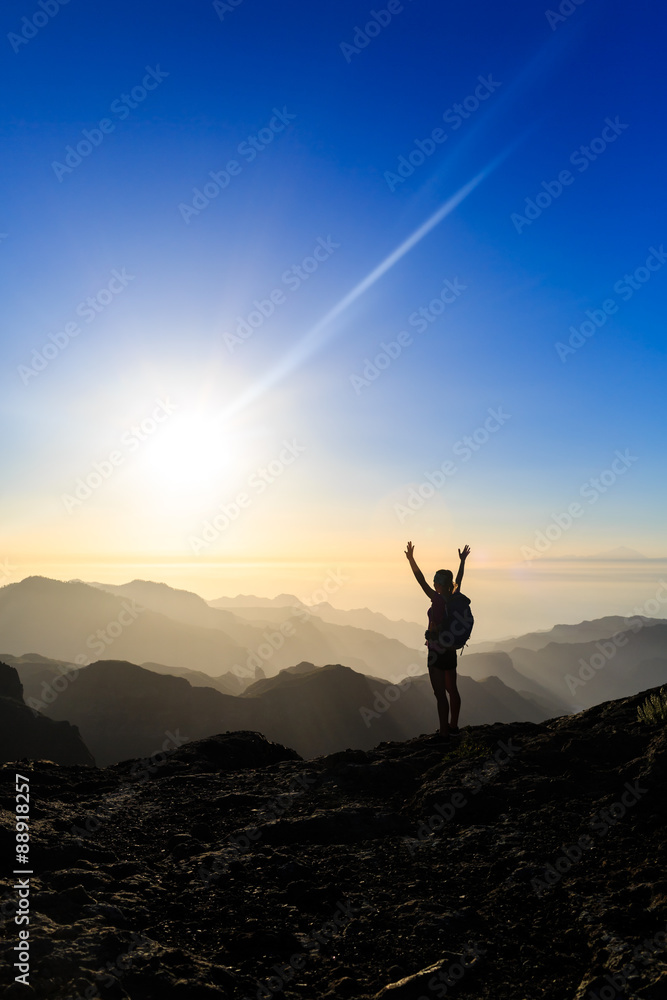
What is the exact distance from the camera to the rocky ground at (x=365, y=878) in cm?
368

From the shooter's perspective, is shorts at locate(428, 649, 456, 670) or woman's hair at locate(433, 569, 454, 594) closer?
shorts at locate(428, 649, 456, 670)

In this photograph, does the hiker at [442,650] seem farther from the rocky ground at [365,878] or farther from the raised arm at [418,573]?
the rocky ground at [365,878]

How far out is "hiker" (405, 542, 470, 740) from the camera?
9.60m

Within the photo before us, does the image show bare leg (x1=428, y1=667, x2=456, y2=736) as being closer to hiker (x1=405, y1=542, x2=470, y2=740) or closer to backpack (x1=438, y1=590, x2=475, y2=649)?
hiker (x1=405, y1=542, x2=470, y2=740)

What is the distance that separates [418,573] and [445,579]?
529 mm

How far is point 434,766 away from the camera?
26.4 feet

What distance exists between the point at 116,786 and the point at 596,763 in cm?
723

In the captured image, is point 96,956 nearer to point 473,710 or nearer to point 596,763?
point 596,763

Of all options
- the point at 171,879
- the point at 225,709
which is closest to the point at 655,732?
the point at 171,879

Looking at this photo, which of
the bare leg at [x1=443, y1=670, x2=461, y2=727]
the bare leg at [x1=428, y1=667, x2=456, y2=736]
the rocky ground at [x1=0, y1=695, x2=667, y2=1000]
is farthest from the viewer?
the bare leg at [x1=428, y1=667, x2=456, y2=736]

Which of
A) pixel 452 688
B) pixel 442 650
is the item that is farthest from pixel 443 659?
pixel 452 688

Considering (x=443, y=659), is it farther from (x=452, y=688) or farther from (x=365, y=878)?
(x=365, y=878)

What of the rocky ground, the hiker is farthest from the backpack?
the rocky ground

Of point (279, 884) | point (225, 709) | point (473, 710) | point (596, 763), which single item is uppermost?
point (596, 763)
